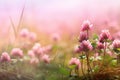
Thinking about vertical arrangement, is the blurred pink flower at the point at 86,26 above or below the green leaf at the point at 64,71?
above

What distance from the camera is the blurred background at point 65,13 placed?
5.22 ft

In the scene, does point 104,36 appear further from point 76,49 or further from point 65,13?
point 65,13

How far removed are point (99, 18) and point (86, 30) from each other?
0.12 meters

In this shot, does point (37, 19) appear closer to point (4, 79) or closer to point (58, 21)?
point (58, 21)

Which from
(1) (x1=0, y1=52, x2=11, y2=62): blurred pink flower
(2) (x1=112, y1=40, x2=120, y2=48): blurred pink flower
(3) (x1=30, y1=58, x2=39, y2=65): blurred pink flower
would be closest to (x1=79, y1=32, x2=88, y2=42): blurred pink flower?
(2) (x1=112, y1=40, x2=120, y2=48): blurred pink flower

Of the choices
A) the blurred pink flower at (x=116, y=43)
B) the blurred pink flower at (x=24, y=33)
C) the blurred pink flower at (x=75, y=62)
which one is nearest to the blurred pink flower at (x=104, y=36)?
the blurred pink flower at (x=116, y=43)

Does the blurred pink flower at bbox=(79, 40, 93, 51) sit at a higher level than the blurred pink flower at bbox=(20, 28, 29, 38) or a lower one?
lower

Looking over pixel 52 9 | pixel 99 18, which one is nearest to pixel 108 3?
pixel 99 18

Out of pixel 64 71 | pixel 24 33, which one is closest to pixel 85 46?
pixel 64 71

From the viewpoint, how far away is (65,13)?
163 centimetres

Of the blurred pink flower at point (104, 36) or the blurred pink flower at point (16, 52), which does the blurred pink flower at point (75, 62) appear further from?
the blurred pink flower at point (16, 52)

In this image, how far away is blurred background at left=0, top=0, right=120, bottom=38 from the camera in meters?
1.59

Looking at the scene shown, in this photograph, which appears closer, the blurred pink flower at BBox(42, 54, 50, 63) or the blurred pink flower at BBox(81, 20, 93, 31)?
the blurred pink flower at BBox(81, 20, 93, 31)

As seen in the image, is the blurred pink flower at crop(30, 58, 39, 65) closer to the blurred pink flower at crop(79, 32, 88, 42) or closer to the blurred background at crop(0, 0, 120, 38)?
the blurred background at crop(0, 0, 120, 38)
